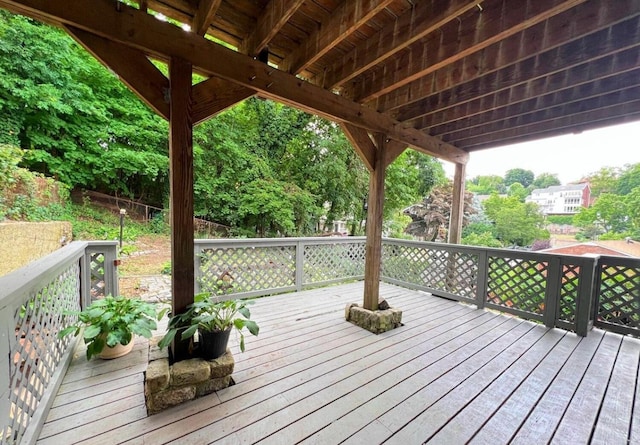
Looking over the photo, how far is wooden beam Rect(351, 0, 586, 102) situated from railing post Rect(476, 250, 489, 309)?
2713mm

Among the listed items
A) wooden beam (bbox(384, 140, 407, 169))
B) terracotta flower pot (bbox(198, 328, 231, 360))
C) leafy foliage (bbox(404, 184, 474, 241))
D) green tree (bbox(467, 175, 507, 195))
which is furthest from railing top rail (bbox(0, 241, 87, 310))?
green tree (bbox(467, 175, 507, 195))

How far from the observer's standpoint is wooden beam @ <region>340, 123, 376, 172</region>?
2.71 metres

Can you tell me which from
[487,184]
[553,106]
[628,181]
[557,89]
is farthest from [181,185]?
[487,184]

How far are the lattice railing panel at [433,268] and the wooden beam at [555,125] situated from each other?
1785 millimetres

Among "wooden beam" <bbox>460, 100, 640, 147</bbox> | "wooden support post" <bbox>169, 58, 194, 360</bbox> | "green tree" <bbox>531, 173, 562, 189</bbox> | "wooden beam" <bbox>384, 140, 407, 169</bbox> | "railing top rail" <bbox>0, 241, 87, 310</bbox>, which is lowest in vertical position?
"railing top rail" <bbox>0, 241, 87, 310</bbox>

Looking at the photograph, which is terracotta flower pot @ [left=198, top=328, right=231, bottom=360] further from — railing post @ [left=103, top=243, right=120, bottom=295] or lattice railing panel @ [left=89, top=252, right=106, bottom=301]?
lattice railing panel @ [left=89, top=252, right=106, bottom=301]

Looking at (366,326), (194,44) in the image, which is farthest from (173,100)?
(366,326)

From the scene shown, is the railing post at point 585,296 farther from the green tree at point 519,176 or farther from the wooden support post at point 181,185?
Answer: the green tree at point 519,176

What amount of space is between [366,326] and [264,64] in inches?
107

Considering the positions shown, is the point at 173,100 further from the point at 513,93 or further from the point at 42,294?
the point at 513,93

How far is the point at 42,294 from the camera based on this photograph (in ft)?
5.19

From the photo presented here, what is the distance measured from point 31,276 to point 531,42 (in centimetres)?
348

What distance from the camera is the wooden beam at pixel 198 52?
1309 mm

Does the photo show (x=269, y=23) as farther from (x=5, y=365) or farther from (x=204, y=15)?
(x=5, y=365)
